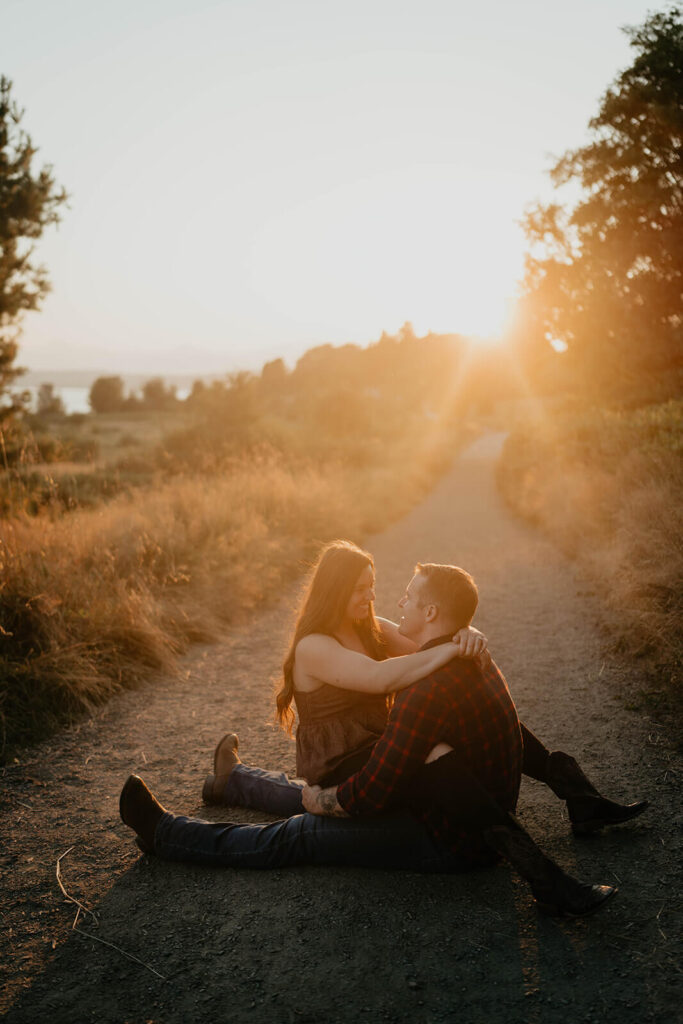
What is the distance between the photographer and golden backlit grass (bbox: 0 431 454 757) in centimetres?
486

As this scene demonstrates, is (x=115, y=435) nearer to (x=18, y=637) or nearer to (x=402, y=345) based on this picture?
(x=402, y=345)

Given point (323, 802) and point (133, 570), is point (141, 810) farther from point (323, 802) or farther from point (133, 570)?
point (133, 570)

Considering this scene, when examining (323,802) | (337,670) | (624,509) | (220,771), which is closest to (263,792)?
(220,771)

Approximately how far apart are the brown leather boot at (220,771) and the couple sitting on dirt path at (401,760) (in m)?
0.49

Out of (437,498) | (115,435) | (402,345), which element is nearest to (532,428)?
(437,498)

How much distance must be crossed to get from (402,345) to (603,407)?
14.1 meters

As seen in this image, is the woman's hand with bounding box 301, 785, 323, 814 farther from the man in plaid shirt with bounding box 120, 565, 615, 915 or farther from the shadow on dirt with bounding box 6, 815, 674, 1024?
the shadow on dirt with bounding box 6, 815, 674, 1024

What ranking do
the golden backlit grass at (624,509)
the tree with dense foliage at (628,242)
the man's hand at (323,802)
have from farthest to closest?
the tree with dense foliage at (628,242)
the golden backlit grass at (624,509)
the man's hand at (323,802)

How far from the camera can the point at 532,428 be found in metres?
18.8

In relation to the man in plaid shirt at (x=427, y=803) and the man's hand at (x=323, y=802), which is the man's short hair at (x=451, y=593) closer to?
the man in plaid shirt at (x=427, y=803)

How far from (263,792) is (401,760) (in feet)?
3.80

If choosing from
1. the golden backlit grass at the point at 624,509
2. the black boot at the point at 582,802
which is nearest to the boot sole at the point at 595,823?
the black boot at the point at 582,802

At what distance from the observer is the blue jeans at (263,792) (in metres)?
3.47

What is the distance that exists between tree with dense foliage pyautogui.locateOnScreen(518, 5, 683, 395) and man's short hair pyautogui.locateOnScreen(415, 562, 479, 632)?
1096 cm
